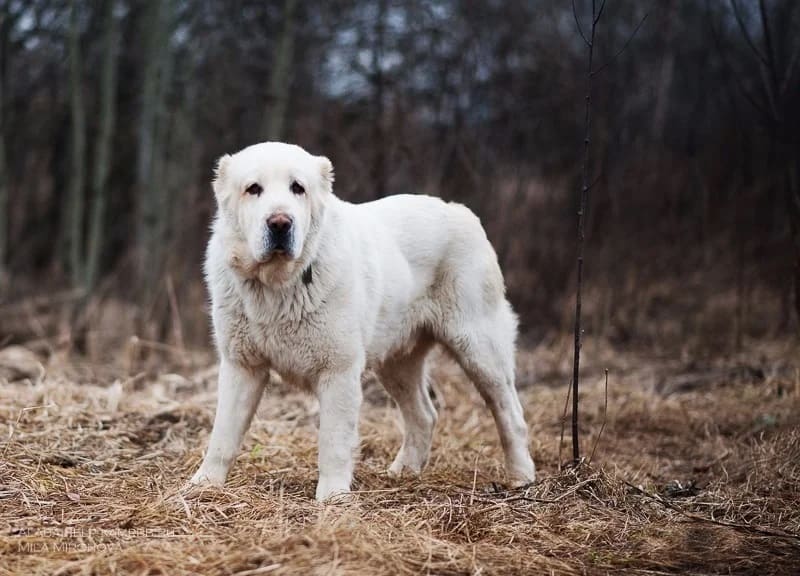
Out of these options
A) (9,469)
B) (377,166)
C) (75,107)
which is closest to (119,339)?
(75,107)

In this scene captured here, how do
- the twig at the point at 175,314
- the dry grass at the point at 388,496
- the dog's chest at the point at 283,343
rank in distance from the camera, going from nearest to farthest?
the dry grass at the point at 388,496, the dog's chest at the point at 283,343, the twig at the point at 175,314

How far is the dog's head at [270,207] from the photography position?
3781 millimetres

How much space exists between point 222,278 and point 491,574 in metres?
1.93

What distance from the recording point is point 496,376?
4930 mm

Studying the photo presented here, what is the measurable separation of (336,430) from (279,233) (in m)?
0.96

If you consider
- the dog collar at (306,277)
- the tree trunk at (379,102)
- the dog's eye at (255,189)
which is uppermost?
the tree trunk at (379,102)

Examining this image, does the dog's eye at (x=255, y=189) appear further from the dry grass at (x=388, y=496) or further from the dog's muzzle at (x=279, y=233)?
the dry grass at (x=388, y=496)

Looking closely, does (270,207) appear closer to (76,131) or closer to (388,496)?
(388,496)

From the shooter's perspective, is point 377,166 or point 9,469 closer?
point 9,469

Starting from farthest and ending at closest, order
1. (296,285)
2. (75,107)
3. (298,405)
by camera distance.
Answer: (75,107) → (298,405) → (296,285)

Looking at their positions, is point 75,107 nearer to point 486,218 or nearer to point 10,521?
point 486,218

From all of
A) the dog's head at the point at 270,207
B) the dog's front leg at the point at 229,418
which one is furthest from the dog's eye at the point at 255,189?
the dog's front leg at the point at 229,418

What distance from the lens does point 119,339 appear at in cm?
1012

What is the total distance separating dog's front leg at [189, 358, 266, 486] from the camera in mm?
4105
